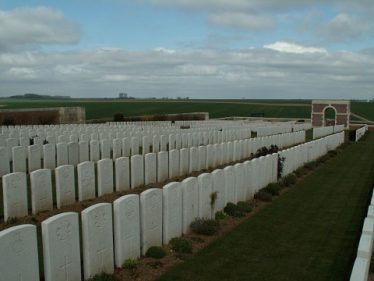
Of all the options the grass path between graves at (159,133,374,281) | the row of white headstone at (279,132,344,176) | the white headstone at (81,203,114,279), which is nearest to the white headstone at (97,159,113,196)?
the grass path between graves at (159,133,374,281)

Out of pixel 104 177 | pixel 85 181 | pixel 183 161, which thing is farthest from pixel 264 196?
pixel 85 181

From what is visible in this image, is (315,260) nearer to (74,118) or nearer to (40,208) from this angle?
(40,208)

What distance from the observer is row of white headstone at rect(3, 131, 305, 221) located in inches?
327

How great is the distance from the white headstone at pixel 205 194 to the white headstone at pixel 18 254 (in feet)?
13.6

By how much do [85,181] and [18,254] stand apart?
Answer: 514 cm

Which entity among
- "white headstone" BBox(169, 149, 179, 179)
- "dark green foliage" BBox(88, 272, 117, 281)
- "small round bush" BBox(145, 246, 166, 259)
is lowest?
"small round bush" BBox(145, 246, 166, 259)

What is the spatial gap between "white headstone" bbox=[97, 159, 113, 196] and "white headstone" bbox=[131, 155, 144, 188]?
939 millimetres

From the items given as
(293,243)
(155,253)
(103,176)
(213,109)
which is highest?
(103,176)

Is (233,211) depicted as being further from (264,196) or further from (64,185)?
(64,185)

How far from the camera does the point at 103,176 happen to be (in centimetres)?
1020

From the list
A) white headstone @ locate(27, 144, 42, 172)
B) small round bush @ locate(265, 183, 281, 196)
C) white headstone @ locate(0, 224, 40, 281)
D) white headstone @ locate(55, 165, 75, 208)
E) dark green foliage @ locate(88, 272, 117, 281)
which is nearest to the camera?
white headstone @ locate(0, 224, 40, 281)

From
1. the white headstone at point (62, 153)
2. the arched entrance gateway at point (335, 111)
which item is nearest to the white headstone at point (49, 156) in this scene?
the white headstone at point (62, 153)

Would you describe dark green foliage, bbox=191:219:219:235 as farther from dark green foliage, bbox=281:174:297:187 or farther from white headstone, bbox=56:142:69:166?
white headstone, bbox=56:142:69:166

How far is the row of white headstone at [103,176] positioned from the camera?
8312mm
